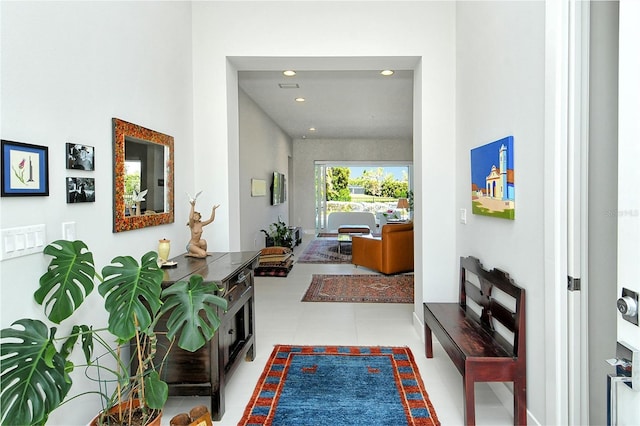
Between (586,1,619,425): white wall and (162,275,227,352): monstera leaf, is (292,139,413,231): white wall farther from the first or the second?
(586,1,619,425): white wall

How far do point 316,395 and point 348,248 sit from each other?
647 centimetres

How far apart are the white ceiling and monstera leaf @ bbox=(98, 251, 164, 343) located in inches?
128

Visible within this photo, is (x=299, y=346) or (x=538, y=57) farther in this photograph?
(x=299, y=346)

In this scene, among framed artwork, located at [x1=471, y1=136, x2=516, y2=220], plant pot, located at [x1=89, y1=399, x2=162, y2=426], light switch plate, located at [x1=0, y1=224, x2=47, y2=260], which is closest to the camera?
light switch plate, located at [x1=0, y1=224, x2=47, y2=260]

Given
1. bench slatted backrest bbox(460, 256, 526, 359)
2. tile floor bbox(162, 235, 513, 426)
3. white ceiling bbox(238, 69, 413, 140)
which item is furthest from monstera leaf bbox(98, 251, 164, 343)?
white ceiling bbox(238, 69, 413, 140)

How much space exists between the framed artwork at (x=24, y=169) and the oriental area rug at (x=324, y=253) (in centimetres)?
602

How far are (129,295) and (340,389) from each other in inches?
64.3

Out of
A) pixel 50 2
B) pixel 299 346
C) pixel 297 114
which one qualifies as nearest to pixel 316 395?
pixel 299 346

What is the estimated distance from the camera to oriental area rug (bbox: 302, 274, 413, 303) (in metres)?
4.79

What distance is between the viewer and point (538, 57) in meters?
1.93

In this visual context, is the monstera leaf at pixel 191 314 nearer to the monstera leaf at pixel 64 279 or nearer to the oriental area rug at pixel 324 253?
the monstera leaf at pixel 64 279

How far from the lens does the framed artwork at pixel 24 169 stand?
4.79 ft

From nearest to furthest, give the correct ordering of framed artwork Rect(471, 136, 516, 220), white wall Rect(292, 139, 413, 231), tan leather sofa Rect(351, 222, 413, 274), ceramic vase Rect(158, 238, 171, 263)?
framed artwork Rect(471, 136, 516, 220) → ceramic vase Rect(158, 238, 171, 263) → tan leather sofa Rect(351, 222, 413, 274) → white wall Rect(292, 139, 413, 231)

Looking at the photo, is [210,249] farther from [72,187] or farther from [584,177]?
[584,177]
